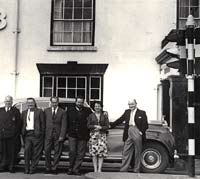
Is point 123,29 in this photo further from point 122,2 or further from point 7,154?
point 7,154

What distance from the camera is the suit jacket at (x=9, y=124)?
11828 millimetres

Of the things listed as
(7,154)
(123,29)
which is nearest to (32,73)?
(123,29)

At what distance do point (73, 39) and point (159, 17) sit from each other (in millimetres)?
3316

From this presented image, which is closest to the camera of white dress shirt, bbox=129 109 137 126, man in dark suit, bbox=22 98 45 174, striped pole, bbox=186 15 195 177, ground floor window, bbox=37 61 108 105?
striped pole, bbox=186 15 195 177

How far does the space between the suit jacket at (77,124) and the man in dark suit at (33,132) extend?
68 cm

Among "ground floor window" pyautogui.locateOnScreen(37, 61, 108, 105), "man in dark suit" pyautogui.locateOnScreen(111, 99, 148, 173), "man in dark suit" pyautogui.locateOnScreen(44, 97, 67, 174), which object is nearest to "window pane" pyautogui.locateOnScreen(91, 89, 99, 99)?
"ground floor window" pyautogui.locateOnScreen(37, 61, 108, 105)

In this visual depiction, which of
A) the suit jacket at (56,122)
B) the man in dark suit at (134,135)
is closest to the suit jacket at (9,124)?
the suit jacket at (56,122)

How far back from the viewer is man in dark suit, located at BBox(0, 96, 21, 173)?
1182 cm

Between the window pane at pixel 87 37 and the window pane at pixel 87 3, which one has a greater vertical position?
the window pane at pixel 87 3

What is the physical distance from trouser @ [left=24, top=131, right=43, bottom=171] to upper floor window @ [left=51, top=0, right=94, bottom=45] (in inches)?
276

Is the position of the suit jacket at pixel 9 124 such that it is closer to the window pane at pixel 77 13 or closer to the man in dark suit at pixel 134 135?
the man in dark suit at pixel 134 135

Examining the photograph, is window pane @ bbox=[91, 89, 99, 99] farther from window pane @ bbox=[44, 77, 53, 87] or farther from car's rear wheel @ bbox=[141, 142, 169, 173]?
car's rear wheel @ bbox=[141, 142, 169, 173]

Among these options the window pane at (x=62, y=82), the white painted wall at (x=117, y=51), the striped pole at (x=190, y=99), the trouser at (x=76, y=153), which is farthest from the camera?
the window pane at (x=62, y=82)

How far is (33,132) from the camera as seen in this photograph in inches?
464
